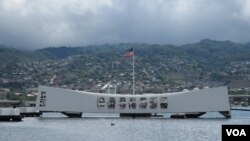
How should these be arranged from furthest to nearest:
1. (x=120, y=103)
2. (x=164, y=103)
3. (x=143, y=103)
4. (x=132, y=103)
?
(x=120, y=103) → (x=132, y=103) → (x=143, y=103) → (x=164, y=103)

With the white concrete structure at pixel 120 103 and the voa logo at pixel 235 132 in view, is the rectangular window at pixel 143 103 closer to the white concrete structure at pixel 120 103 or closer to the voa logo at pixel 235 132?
the white concrete structure at pixel 120 103

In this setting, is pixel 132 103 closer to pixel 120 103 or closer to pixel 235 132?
pixel 120 103

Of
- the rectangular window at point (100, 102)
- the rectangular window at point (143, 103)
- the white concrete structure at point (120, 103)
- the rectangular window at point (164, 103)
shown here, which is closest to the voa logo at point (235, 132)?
the white concrete structure at point (120, 103)

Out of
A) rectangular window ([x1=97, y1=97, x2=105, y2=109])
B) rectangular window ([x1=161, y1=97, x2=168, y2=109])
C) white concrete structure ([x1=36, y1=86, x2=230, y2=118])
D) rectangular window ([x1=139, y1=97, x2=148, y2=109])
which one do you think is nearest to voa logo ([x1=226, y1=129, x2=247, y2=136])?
white concrete structure ([x1=36, y1=86, x2=230, y2=118])

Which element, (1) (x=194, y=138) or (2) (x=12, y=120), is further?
(2) (x=12, y=120)

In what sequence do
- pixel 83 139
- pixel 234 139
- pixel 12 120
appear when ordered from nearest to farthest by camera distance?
pixel 234 139 < pixel 83 139 < pixel 12 120

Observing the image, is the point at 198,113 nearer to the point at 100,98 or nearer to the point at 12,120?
the point at 100,98

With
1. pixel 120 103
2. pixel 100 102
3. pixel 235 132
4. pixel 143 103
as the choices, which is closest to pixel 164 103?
pixel 143 103

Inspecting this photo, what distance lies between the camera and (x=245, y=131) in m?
9.00

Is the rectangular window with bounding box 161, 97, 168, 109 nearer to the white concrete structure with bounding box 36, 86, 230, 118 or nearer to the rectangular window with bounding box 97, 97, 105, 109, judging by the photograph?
the white concrete structure with bounding box 36, 86, 230, 118

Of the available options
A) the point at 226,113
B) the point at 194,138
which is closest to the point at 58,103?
the point at 226,113

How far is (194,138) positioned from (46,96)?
52179 mm

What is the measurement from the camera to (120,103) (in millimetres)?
Result: 106938

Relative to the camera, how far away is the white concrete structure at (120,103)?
336 feet
